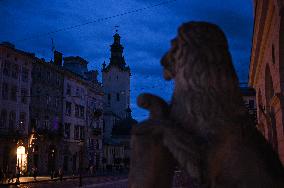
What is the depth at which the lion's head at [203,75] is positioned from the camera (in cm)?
215

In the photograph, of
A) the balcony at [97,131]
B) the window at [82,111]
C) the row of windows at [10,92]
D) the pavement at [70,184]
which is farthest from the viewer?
the balcony at [97,131]

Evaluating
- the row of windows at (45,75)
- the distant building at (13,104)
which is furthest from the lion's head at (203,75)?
the row of windows at (45,75)

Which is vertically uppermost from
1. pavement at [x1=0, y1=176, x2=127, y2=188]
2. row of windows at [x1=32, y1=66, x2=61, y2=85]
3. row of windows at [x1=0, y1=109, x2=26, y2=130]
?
row of windows at [x1=32, y1=66, x2=61, y2=85]

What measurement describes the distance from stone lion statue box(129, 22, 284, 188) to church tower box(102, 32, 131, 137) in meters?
83.3

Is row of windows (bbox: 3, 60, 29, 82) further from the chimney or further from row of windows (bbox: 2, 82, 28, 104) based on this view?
the chimney

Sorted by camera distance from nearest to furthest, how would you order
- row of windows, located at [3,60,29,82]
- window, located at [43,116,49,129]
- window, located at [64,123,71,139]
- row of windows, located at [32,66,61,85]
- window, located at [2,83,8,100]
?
Result: window, located at [2,83,8,100] → row of windows, located at [3,60,29,82] → row of windows, located at [32,66,61,85] → window, located at [43,116,49,129] → window, located at [64,123,71,139]

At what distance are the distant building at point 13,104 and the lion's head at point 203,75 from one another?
38.2 metres

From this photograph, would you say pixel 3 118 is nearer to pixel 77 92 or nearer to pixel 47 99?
pixel 47 99

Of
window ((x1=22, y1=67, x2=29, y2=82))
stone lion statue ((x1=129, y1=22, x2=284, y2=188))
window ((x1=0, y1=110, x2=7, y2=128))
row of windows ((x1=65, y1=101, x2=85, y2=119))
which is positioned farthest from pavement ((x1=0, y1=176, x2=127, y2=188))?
row of windows ((x1=65, y1=101, x2=85, y2=119))

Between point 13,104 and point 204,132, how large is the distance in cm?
4164

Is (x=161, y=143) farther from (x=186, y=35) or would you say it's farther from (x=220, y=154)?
(x=186, y=35)

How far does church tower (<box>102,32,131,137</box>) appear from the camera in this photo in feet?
285

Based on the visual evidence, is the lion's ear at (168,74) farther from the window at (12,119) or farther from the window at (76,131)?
the window at (76,131)

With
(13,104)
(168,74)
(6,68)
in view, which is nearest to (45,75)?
(13,104)
